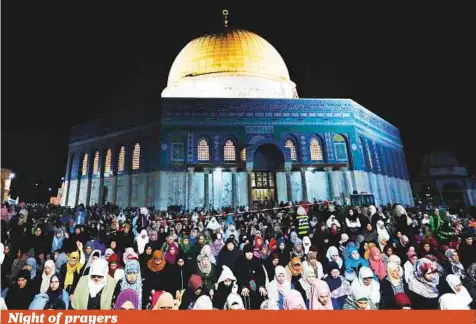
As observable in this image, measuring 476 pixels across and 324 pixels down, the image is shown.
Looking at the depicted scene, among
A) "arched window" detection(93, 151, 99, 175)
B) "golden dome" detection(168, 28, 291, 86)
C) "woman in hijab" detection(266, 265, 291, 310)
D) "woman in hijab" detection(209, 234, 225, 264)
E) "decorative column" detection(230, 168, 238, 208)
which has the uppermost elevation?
"golden dome" detection(168, 28, 291, 86)

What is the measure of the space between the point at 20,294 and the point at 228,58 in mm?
23126

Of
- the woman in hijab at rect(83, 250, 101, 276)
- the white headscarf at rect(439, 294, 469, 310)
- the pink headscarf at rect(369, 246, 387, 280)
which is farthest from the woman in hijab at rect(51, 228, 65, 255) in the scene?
the white headscarf at rect(439, 294, 469, 310)

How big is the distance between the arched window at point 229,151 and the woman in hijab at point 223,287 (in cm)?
1619

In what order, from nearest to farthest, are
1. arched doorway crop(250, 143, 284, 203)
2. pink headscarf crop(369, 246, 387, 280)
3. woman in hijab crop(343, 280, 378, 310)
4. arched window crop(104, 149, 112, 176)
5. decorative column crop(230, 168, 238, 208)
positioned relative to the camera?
1. woman in hijab crop(343, 280, 378, 310)
2. pink headscarf crop(369, 246, 387, 280)
3. decorative column crop(230, 168, 238, 208)
4. arched doorway crop(250, 143, 284, 203)
5. arched window crop(104, 149, 112, 176)

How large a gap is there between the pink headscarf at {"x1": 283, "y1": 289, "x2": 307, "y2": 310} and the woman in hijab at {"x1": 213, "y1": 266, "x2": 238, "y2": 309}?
34.3 inches

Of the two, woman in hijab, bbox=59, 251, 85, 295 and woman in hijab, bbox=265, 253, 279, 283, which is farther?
woman in hijab, bbox=265, 253, 279, 283

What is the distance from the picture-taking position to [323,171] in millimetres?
22750

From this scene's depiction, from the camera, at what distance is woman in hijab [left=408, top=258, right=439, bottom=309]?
5.81 metres

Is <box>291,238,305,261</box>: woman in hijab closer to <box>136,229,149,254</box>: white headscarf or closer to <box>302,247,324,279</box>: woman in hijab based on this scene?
<box>302,247,324,279</box>: woman in hijab

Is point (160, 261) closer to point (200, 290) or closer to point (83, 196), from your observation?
point (200, 290)

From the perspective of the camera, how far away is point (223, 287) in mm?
5992

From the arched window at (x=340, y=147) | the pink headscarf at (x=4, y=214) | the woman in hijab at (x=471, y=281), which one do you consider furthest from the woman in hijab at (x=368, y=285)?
the arched window at (x=340, y=147)

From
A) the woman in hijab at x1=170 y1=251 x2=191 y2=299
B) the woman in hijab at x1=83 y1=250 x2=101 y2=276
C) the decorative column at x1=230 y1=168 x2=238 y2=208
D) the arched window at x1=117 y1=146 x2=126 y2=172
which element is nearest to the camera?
the woman in hijab at x1=170 y1=251 x2=191 y2=299

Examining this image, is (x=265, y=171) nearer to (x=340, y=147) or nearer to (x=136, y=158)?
(x=340, y=147)
